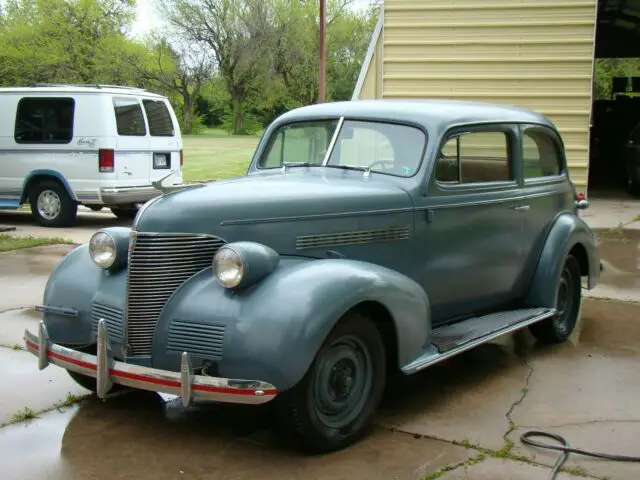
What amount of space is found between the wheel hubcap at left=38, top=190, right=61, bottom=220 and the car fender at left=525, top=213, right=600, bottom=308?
8.44m

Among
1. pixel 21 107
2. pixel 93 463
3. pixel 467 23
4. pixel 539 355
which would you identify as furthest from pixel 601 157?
pixel 93 463

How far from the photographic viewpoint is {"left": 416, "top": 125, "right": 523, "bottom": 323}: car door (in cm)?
473

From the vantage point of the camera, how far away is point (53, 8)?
1459 inches

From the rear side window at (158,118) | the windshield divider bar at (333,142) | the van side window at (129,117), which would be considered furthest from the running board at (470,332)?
the rear side window at (158,118)

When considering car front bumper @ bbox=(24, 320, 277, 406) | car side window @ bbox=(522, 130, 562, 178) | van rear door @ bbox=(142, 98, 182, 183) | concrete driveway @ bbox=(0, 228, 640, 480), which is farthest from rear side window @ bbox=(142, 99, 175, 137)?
car front bumper @ bbox=(24, 320, 277, 406)

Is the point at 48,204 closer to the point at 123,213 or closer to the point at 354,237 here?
the point at 123,213

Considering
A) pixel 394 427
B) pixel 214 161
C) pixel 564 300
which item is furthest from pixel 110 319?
pixel 214 161

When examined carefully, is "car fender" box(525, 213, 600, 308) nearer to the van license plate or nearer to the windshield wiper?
the windshield wiper

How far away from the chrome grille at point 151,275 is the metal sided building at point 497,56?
1022 cm

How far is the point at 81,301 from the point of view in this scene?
409cm

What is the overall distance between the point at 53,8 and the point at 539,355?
3662cm

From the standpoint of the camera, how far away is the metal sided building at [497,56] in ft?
42.8

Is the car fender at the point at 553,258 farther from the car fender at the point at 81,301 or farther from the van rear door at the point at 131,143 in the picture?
the van rear door at the point at 131,143

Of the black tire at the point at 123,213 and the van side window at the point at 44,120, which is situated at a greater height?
the van side window at the point at 44,120
